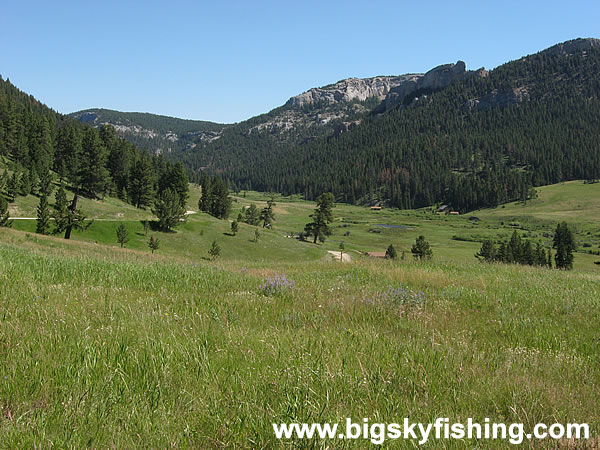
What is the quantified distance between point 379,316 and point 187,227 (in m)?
82.6

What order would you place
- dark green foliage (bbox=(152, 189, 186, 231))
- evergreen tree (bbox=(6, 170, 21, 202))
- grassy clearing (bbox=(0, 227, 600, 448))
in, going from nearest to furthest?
grassy clearing (bbox=(0, 227, 600, 448)) → evergreen tree (bbox=(6, 170, 21, 202)) → dark green foliage (bbox=(152, 189, 186, 231))

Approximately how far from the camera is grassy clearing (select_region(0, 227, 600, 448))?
2.85 m

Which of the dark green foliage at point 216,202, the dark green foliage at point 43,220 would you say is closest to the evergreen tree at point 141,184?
the dark green foliage at point 216,202

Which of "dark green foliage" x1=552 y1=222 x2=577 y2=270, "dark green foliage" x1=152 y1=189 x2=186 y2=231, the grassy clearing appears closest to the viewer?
the grassy clearing

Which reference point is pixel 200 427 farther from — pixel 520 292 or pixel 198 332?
pixel 520 292

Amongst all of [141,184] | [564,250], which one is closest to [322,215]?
[141,184]

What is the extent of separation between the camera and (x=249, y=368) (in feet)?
12.7

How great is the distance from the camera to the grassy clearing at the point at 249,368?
285cm

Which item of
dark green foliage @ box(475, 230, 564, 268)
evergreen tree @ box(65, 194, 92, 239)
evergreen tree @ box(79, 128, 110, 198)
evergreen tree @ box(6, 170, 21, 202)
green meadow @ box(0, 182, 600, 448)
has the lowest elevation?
dark green foliage @ box(475, 230, 564, 268)

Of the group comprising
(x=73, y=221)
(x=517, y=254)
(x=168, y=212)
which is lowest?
(x=517, y=254)

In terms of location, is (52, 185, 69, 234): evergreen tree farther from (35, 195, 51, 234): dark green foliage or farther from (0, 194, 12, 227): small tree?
(0, 194, 12, 227): small tree

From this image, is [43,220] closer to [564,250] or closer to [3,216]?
[3,216]

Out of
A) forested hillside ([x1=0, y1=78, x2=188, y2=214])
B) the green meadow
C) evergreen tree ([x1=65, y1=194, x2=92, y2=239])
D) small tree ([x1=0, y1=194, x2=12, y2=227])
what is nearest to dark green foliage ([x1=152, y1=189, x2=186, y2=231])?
evergreen tree ([x1=65, y1=194, x2=92, y2=239])

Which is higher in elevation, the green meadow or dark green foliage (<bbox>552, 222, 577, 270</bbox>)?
the green meadow
